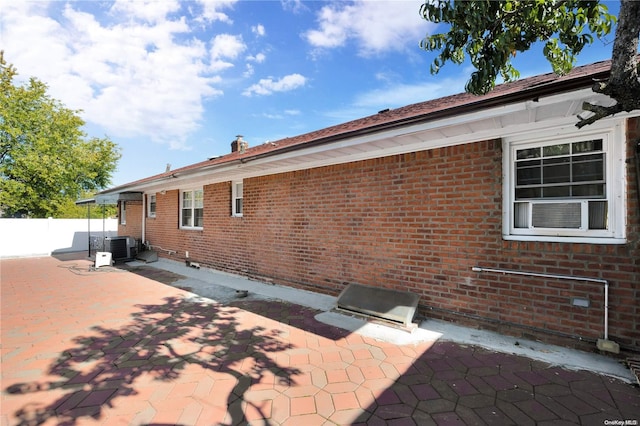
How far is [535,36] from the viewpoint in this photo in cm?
229

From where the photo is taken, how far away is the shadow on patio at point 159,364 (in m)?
2.47

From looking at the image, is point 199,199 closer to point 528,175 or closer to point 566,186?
point 528,175

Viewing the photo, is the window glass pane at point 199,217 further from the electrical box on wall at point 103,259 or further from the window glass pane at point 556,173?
the window glass pane at point 556,173

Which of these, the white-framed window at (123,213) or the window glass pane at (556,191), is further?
the white-framed window at (123,213)

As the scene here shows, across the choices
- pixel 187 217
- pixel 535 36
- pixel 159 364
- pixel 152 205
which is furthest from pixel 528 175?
pixel 152 205

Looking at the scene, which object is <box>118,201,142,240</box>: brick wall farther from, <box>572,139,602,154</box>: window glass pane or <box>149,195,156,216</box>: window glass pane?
<box>572,139,602,154</box>: window glass pane

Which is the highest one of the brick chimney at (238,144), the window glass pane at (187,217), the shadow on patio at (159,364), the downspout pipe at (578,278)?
the brick chimney at (238,144)

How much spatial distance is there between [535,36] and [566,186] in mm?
2216

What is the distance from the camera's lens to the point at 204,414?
7.68ft

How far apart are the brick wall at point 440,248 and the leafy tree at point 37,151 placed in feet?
79.8

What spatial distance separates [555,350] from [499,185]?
86.0 inches

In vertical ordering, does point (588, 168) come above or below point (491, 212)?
above

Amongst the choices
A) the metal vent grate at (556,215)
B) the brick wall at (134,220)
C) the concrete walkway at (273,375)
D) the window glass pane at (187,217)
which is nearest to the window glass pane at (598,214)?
the metal vent grate at (556,215)

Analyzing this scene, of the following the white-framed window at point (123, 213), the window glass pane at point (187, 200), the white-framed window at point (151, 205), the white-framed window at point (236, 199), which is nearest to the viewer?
the white-framed window at point (236, 199)
